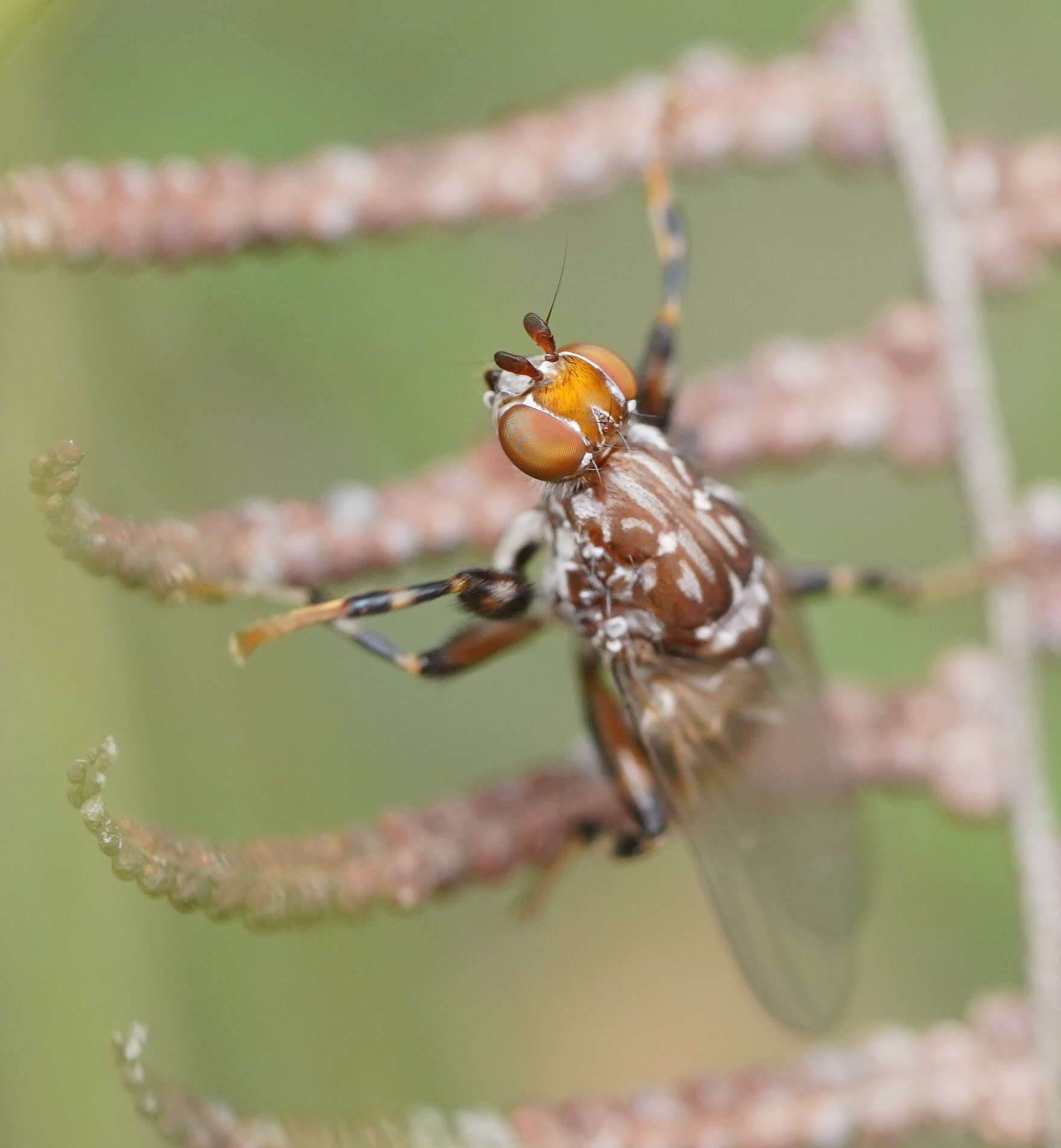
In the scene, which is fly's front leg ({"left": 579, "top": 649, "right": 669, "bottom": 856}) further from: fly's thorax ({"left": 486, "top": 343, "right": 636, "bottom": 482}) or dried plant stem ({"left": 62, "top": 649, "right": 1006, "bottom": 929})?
fly's thorax ({"left": 486, "top": 343, "right": 636, "bottom": 482})

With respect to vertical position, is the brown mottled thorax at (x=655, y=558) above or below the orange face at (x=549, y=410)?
below

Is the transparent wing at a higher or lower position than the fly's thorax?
lower

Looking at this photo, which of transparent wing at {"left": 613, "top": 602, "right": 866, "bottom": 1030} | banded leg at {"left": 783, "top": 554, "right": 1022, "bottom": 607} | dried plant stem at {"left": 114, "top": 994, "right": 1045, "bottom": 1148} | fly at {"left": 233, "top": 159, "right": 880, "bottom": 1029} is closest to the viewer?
dried plant stem at {"left": 114, "top": 994, "right": 1045, "bottom": 1148}

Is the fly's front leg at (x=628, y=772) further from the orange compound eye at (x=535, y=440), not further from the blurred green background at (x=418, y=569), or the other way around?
the orange compound eye at (x=535, y=440)

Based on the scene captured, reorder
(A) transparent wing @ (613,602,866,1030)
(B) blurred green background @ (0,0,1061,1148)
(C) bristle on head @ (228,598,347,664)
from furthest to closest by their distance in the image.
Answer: (A) transparent wing @ (613,602,866,1030)
(C) bristle on head @ (228,598,347,664)
(B) blurred green background @ (0,0,1061,1148)

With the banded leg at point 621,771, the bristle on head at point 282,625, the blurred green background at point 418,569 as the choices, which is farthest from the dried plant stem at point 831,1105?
the bristle on head at point 282,625

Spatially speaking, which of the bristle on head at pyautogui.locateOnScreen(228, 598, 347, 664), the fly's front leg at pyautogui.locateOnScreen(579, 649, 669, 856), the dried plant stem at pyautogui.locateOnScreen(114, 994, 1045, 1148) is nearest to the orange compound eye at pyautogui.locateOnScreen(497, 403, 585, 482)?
the bristle on head at pyautogui.locateOnScreen(228, 598, 347, 664)

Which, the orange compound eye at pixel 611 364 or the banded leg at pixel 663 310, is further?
the banded leg at pixel 663 310
